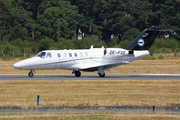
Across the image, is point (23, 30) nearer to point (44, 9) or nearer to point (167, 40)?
point (44, 9)

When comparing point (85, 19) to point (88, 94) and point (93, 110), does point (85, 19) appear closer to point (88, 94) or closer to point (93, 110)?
point (88, 94)

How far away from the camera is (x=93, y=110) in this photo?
17.2 metres

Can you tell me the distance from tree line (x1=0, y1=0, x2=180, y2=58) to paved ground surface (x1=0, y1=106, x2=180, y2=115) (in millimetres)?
71006

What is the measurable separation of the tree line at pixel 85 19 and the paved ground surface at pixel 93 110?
7101 cm

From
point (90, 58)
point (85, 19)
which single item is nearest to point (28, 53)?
point (85, 19)

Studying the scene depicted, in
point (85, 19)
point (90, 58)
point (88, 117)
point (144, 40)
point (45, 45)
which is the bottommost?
point (88, 117)

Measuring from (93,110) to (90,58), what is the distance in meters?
20.0

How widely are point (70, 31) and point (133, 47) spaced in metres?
68.8

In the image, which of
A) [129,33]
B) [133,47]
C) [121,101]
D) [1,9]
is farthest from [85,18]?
[121,101]

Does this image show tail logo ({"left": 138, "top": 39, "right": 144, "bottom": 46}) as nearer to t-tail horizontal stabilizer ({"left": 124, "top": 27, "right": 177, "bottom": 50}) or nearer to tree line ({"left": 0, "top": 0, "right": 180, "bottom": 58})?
t-tail horizontal stabilizer ({"left": 124, "top": 27, "right": 177, "bottom": 50})

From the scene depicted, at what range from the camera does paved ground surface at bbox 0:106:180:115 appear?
54.3 ft

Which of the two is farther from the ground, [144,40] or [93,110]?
[144,40]

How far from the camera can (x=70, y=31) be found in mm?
105750

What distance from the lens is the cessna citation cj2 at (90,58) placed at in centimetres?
3559
